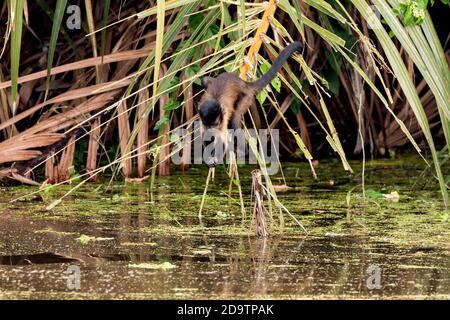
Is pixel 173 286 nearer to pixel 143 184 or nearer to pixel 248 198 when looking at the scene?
pixel 248 198

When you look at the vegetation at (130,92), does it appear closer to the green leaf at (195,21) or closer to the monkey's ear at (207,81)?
the green leaf at (195,21)

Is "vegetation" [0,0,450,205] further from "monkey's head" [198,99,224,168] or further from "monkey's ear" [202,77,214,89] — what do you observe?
"monkey's head" [198,99,224,168]

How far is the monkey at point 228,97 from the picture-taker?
112 inches

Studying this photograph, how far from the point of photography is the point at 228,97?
2.95 metres

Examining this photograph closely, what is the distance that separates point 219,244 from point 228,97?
54 centimetres

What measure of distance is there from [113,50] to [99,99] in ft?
1.10

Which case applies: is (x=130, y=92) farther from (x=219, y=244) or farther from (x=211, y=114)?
(x=211, y=114)

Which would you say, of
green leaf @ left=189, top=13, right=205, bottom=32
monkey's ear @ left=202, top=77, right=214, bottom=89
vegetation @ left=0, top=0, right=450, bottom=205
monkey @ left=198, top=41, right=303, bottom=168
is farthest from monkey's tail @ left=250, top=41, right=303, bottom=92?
green leaf @ left=189, top=13, right=205, bottom=32

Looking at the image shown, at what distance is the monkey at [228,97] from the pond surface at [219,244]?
414mm

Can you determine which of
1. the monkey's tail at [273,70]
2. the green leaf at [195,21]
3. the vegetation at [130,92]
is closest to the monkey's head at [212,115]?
the monkey's tail at [273,70]

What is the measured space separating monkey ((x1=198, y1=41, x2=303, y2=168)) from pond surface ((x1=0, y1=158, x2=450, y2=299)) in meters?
0.41

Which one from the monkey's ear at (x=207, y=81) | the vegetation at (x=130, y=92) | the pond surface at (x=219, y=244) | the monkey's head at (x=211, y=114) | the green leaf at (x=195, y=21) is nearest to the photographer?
the pond surface at (x=219, y=244)

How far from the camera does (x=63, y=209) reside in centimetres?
388

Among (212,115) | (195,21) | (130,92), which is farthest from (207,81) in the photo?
(130,92)
